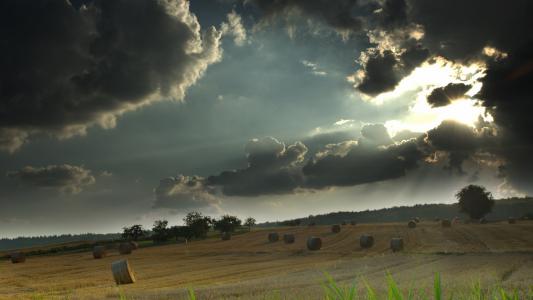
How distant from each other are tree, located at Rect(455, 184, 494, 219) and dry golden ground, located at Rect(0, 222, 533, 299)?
36654 mm

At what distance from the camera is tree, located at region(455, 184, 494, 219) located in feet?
301

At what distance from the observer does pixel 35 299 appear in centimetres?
1884

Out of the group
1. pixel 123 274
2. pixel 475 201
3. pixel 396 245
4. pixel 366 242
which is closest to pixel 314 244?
pixel 366 242

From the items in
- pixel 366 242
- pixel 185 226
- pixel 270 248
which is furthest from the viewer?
pixel 185 226

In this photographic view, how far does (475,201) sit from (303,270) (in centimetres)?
7133

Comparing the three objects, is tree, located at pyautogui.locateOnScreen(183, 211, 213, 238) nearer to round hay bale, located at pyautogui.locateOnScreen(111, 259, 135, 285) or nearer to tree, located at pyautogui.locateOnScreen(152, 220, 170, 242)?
tree, located at pyautogui.locateOnScreen(152, 220, 170, 242)

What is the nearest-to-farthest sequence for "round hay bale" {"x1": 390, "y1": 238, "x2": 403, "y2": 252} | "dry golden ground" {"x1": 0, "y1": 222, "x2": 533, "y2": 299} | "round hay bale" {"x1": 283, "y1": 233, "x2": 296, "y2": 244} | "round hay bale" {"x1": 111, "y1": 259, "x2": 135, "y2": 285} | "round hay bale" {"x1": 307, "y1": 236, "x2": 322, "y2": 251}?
1. "dry golden ground" {"x1": 0, "y1": 222, "x2": 533, "y2": 299}
2. "round hay bale" {"x1": 111, "y1": 259, "x2": 135, "y2": 285}
3. "round hay bale" {"x1": 390, "y1": 238, "x2": 403, "y2": 252}
4. "round hay bale" {"x1": 307, "y1": 236, "x2": 322, "y2": 251}
5. "round hay bale" {"x1": 283, "y1": 233, "x2": 296, "y2": 244}

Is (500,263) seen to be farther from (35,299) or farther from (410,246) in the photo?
(35,299)

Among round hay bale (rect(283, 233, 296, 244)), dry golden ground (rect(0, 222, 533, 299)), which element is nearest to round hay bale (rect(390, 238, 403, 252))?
dry golden ground (rect(0, 222, 533, 299))

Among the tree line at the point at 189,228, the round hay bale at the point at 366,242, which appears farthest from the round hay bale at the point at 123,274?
the tree line at the point at 189,228

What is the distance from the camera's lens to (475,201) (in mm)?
91812

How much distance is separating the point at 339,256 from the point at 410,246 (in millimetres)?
8361

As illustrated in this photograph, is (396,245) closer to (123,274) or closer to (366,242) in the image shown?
(366,242)

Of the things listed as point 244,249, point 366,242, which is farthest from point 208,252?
point 366,242
